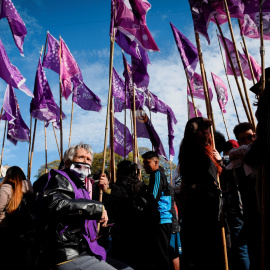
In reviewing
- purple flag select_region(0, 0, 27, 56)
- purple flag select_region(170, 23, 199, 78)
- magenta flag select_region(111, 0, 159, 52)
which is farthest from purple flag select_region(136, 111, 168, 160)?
purple flag select_region(0, 0, 27, 56)

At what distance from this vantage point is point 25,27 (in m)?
7.05

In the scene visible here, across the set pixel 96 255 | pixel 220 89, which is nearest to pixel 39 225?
pixel 96 255

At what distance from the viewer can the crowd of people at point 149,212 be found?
241cm

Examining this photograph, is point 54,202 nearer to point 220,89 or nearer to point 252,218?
point 252,218

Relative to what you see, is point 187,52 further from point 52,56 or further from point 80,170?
point 80,170

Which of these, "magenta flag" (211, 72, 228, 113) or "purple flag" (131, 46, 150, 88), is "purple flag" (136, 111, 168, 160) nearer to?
"purple flag" (131, 46, 150, 88)

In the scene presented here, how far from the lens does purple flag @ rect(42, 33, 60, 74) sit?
8.73 m

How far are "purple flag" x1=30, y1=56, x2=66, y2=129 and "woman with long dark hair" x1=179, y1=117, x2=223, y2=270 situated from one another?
6236 mm

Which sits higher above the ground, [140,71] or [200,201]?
[140,71]

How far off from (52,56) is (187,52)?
4.17 m

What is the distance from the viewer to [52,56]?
903 centimetres

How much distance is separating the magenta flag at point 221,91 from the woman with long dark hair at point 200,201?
6.97 meters

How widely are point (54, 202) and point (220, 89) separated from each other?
873 cm

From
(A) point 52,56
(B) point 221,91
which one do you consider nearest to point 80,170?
(A) point 52,56
